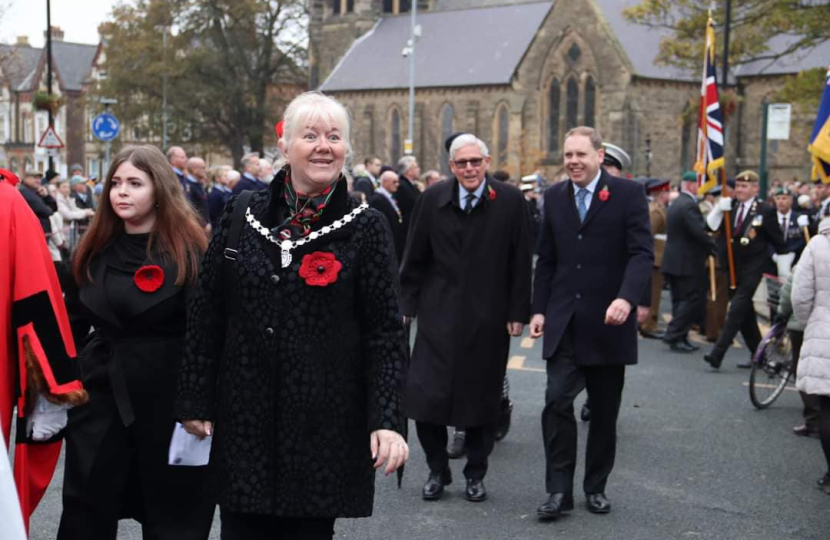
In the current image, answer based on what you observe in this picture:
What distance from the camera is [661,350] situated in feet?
45.0

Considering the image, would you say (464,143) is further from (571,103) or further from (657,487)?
(571,103)

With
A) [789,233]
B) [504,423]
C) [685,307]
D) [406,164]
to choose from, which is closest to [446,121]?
[406,164]

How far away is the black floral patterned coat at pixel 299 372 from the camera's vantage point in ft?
11.6

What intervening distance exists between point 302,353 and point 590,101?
55339 millimetres

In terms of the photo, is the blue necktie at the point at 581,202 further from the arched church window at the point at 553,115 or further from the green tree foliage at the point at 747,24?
the arched church window at the point at 553,115

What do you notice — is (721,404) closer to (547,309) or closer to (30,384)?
(547,309)

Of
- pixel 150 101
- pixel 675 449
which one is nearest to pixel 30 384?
pixel 675 449

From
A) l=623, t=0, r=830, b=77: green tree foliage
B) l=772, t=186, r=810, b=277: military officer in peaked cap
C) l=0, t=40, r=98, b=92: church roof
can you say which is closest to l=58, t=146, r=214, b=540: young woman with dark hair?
l=772, t=186, r=810, b=277: military officer in peaked cap

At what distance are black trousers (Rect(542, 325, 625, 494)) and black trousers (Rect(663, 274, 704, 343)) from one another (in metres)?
7.25

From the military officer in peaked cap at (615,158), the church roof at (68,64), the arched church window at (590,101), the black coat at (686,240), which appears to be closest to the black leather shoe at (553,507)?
the military officer in peaked cap at (615,158)

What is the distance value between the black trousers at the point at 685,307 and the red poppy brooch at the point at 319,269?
10.7 metres

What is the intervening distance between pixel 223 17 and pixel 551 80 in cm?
1793

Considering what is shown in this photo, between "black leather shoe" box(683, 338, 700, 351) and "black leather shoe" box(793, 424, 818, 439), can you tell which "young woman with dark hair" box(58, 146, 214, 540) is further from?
"black leather shoe" box(683, 338, 700, 351)

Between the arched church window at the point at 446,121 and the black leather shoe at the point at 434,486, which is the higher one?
the arched church window at the point at 446,121
